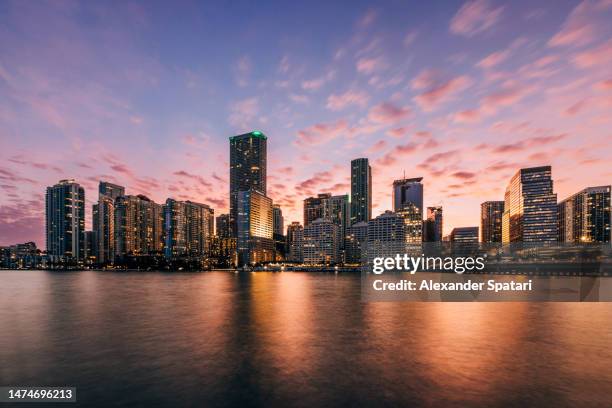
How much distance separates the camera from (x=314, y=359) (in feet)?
78.5

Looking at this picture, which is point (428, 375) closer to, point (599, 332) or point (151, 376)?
point (151, 376)

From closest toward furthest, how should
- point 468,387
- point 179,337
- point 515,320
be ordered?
point 468,387
point 179,337
point 515,320

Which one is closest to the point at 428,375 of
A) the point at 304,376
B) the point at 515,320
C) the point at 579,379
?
the point at 304,376

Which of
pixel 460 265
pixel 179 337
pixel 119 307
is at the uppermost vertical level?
pixel 460 265

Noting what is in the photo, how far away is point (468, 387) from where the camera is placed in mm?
18562

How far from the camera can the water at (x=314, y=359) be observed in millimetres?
17531

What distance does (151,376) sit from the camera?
20172mm

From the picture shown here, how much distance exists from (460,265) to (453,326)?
6978mm

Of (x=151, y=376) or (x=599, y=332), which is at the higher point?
(x=151, y=376)

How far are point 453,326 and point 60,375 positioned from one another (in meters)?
36.2

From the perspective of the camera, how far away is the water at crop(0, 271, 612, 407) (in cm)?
1753

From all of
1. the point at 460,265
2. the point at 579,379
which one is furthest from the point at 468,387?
the point at 460,265

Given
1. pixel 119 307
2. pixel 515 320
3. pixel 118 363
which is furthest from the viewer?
pixel 119 307

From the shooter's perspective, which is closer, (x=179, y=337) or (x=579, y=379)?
(x=579, y=379)
